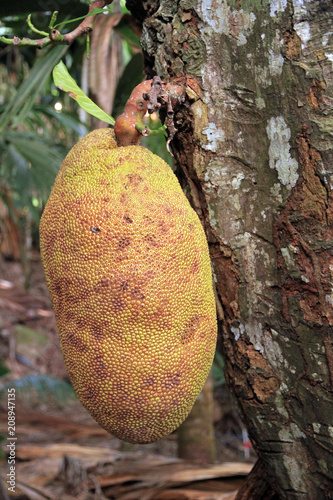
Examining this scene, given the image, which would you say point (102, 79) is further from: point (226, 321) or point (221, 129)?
point (226, 321)

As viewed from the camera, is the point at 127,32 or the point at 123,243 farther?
the point at 127,32

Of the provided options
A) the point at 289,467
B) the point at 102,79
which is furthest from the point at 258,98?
the point at 102,79

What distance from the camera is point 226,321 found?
887 mm

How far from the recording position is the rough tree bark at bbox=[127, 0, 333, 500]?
2.57 feet

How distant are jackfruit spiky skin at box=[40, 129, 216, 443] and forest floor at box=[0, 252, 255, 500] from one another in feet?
1.68

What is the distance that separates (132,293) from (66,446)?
6.16ft

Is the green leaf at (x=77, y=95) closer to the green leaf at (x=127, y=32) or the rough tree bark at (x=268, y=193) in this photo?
the rough tree bark at (x=268, y=193)

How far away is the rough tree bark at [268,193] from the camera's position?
30.8 inches

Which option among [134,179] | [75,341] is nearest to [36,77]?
[134,179]

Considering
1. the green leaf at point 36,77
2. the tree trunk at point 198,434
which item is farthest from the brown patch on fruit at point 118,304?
the tree trunk at point 198,434

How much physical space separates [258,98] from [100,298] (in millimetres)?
458

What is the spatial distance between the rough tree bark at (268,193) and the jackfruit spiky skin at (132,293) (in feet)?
0.29

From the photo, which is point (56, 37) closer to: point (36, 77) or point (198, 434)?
point (36, 77)

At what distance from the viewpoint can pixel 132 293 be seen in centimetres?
73
